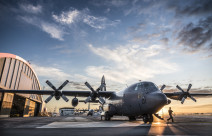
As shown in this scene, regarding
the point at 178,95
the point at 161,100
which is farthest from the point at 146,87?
the point at 178,95

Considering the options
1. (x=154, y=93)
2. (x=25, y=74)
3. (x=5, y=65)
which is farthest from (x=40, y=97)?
(x=154, y=93)

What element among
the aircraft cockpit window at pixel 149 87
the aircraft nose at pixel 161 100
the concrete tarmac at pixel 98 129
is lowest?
the concrete tarmac at pixel 98 129

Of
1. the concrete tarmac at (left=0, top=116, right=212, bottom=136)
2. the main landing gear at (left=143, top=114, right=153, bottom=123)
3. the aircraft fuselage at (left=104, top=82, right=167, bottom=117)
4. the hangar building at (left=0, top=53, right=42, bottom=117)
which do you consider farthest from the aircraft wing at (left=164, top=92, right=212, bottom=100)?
the hangar building at (left=0, top=53, right=42, bottom=117)

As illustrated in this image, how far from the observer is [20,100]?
43312 mm

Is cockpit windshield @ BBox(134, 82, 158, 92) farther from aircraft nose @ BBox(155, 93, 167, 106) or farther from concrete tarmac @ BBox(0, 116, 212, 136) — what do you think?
concrete tarmac @ BBox(0, 116, 212, 136)

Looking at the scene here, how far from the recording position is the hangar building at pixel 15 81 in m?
31.3

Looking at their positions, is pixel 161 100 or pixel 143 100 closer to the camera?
pixel 161 100

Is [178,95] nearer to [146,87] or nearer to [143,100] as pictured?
[146,87]

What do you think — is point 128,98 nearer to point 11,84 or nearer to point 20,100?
point 11,84

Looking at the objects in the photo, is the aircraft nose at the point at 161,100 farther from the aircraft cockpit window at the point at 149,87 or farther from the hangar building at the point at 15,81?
the hangar building at the point at 15,81

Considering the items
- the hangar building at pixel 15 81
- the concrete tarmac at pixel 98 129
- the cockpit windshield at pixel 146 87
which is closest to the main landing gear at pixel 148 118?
the concrete tarmac at pixel 98 129

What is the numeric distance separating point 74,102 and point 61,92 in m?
2.57

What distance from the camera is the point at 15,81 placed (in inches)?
1414

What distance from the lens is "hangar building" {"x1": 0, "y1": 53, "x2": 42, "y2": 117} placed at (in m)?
31.3
